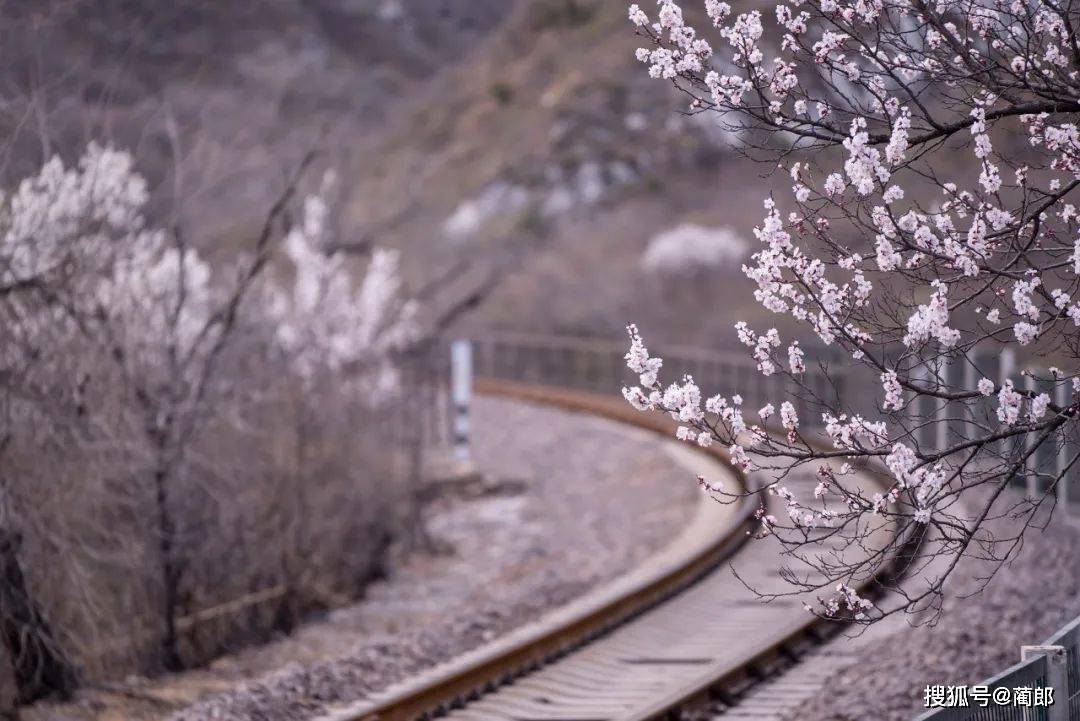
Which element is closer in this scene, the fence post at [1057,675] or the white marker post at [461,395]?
the fence post at [1057,675]

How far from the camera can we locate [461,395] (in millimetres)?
25312

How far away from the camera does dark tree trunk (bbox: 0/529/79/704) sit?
1056 cm

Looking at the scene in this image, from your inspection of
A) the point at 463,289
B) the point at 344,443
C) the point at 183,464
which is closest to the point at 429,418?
the point at 344,443

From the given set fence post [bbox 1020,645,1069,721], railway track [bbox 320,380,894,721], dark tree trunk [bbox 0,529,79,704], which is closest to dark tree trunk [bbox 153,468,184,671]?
dark tree trunk [bbox 0,529,79,704]

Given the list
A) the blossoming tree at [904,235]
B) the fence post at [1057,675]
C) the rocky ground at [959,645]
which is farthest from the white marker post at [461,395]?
the fence post at [1057,675]

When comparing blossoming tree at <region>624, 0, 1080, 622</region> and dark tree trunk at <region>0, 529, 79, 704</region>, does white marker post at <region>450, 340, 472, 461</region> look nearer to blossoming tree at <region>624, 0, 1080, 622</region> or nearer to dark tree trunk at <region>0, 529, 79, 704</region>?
dark tree trunk at <region>0, 529, 79, 704</region>

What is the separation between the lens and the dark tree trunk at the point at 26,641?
1056 cm

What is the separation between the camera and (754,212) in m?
49.1

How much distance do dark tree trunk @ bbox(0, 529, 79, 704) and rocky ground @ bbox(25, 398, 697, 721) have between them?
0.31 meters

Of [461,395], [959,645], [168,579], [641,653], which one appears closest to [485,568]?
[168,579]

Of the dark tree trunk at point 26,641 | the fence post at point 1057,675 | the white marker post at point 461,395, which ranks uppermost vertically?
the white marker post at point 461,395

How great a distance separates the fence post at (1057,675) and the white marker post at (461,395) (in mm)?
18548

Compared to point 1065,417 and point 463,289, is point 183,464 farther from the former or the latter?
point 463,289

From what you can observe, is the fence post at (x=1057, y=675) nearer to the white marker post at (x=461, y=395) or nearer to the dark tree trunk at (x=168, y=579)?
the dark tree trunk at (x=168, y=579)
